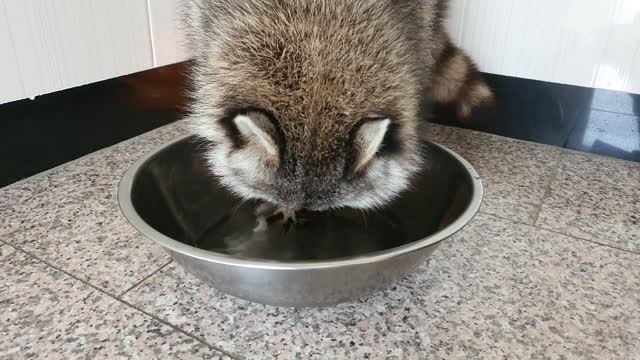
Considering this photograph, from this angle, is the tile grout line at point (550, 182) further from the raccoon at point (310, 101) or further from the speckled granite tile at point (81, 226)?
the speckled granite tile at point (81, 226)

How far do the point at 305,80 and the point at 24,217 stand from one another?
899mm

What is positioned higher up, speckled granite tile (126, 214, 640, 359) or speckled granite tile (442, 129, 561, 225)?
speckled granite tile (126, 214, 640, 359)

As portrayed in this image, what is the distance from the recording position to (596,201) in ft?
5.04

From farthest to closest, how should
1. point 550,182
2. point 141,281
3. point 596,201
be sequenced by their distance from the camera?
point 550,182, point 596,201, point 141,281

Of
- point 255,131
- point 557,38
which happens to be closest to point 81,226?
point 255,131

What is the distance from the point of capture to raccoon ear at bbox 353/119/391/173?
3.09 feet

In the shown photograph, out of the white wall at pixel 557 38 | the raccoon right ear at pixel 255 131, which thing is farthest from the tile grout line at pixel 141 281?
the white wall at pixel 557 38

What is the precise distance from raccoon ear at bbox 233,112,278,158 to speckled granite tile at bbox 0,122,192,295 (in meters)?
0.43

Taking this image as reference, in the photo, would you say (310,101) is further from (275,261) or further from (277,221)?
(277,221)

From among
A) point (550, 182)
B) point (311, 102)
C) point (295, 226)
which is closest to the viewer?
point (311, 102)

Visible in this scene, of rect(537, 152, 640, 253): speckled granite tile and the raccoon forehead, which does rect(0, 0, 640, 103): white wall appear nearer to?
rect(537, 152, 640, 253): speckled granite tile

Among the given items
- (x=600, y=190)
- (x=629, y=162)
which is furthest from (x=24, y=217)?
(x=629, y=162)

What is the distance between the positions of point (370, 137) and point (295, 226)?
455 mm

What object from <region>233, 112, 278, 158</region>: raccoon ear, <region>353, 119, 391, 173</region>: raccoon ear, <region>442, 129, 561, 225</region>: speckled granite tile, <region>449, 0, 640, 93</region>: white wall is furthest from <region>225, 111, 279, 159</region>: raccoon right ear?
<region>449, 0, 640, 93</region>: white wall
